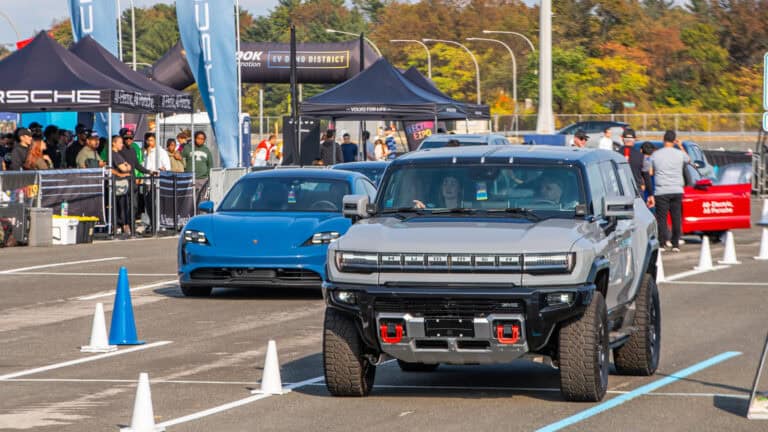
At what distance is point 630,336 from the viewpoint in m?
11.1

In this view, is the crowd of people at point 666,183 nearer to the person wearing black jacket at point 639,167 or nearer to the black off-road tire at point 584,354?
the person wearing black jacket at point 639,167

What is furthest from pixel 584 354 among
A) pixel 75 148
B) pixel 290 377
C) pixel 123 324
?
pixel 75 148

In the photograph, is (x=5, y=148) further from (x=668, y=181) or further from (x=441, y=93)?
(x=668, y=181)

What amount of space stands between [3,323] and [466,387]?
6.27m

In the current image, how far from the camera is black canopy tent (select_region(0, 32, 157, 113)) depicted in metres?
27.2

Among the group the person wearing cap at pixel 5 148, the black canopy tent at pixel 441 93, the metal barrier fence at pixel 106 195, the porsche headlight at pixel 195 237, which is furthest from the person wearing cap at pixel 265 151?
the porsche headlight at pixel 195 237

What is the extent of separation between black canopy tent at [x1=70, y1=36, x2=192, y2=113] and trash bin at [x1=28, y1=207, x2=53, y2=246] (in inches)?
162

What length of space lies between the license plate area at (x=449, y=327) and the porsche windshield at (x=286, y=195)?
8.62 metres

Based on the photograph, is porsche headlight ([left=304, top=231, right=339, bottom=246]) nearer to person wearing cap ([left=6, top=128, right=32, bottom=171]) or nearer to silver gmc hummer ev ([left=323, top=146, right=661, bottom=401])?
silver gmc hummer ev ([left=323, top=146, right=661, bottom=401])

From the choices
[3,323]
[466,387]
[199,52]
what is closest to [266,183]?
[3,323]

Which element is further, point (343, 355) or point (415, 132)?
point (415, 132)

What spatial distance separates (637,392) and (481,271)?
6.00 ft

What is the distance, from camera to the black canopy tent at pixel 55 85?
2722cm

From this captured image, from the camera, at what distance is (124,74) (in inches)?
1184
